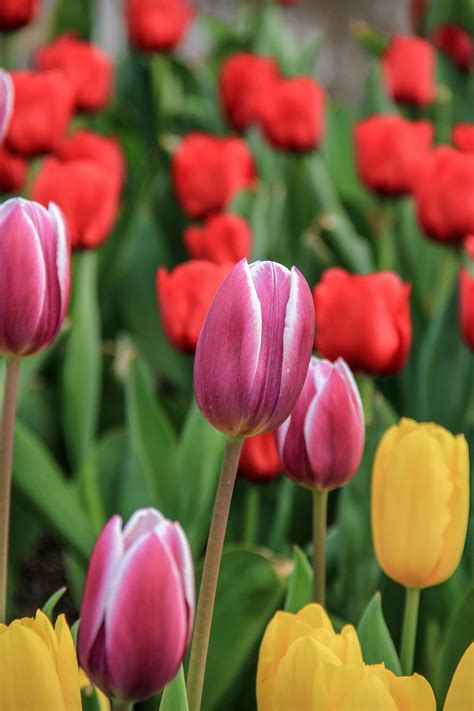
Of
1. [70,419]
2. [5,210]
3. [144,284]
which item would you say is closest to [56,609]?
[70,419]

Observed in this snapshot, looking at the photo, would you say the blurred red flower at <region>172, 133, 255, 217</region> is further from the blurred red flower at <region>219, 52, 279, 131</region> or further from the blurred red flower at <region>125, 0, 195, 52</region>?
the blurred red flower at <region>125, 0, 195, 52</region>

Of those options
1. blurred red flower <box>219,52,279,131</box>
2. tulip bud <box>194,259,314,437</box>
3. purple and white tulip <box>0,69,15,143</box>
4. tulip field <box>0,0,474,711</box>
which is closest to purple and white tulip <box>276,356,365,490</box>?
tulip field <box>0,0,474,711</box>

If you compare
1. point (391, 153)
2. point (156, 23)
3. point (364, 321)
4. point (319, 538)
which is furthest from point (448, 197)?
point (156, 23)

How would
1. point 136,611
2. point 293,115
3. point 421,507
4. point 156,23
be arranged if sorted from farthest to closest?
point 156,23 → point 293,115 → point 421,507 → point 136,611

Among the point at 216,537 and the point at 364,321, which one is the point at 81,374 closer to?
the point at 364,321

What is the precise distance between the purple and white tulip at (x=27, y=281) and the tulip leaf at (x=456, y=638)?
263 mm

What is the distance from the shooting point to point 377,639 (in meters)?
0.58

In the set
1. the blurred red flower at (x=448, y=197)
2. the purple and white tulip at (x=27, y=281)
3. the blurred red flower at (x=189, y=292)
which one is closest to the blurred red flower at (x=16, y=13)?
the blurred red flower at (x=448, y=197)

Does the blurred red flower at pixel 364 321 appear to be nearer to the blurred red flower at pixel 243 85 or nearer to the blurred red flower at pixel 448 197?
the blurred red flower at pixel 448 197

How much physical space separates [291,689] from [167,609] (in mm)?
68

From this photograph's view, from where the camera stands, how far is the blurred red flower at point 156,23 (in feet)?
6.00

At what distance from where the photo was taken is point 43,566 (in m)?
1.41

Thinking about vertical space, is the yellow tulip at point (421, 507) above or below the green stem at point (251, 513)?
above

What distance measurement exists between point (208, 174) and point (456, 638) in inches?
29.3
